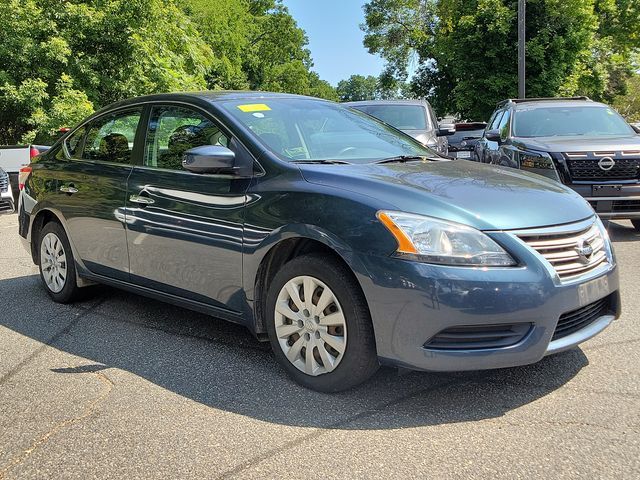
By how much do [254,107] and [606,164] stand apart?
15.9 ft

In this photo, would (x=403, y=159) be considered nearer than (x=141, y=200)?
Yes

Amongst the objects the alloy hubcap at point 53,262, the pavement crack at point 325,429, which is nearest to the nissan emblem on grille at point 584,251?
the pavement crack at point 325,429

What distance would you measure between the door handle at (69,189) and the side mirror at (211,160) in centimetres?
166

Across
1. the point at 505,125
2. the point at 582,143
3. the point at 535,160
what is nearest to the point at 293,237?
the point at 535,160

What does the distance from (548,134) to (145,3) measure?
43.7 ft

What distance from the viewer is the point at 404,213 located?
307cm

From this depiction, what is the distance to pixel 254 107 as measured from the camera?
4.16 meters

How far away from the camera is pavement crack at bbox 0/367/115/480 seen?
2.79 meters

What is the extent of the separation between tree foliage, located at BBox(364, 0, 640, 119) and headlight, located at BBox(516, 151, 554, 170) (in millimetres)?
19834

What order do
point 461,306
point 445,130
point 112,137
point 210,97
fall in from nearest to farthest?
point 461,306
point 210,97
point 112,137
point 445,130

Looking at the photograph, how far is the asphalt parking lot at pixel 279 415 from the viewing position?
2686 mm

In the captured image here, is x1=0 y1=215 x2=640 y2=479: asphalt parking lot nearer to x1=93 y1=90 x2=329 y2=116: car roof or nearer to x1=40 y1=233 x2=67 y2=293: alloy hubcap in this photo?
x1=40 y1=233 x2=67 y2=293: alloy hubcap

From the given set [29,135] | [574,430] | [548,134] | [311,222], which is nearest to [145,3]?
[29,135]

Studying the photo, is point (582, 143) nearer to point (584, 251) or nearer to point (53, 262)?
point (584, 251)
